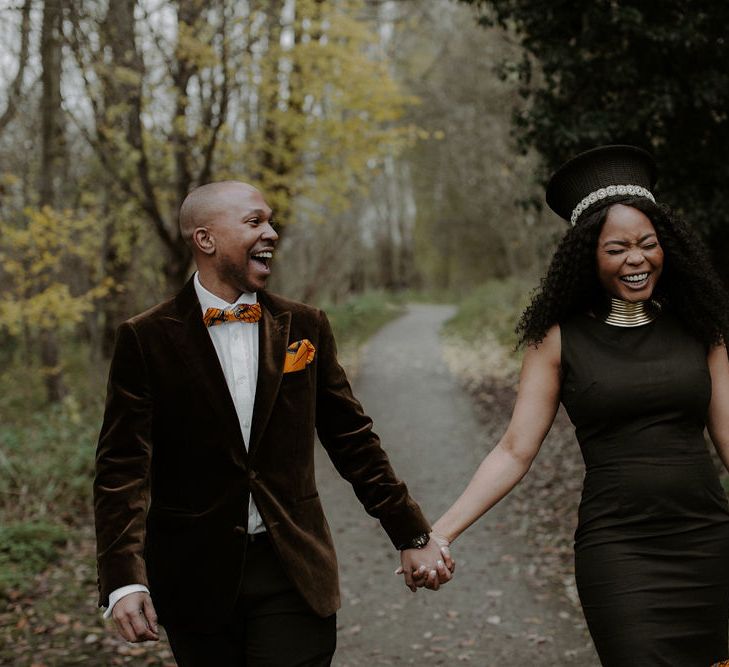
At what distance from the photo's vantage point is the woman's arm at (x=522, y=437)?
3113mm

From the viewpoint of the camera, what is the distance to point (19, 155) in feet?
50.9

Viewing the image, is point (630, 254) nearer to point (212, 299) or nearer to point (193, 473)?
point (212, 299)

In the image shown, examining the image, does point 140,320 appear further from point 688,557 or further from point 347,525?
point 347,525

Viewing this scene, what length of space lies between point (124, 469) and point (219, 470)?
310 mm

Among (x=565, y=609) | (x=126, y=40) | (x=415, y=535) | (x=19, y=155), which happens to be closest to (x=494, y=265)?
(x=19, y=155)

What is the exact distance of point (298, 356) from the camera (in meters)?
2.95

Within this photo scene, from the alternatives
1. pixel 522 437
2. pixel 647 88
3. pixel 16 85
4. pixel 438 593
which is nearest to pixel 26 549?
pixel 438 593

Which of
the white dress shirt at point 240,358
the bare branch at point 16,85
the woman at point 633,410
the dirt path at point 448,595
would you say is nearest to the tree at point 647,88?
the dirt path at point 448,595

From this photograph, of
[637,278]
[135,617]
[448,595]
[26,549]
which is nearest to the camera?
[135,617]

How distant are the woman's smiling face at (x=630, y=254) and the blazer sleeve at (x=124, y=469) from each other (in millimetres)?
1652

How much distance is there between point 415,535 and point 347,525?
521 centimetres

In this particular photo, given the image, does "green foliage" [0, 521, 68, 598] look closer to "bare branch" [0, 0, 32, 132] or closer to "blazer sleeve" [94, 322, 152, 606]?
"blazer sleeve" [94, 322, 152, 606]

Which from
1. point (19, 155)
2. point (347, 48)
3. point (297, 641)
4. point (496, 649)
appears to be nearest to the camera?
point (297, 641)

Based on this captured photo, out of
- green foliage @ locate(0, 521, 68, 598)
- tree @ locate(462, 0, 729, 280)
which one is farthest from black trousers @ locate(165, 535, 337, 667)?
tree @ locate(462, 0, 729, 280)
